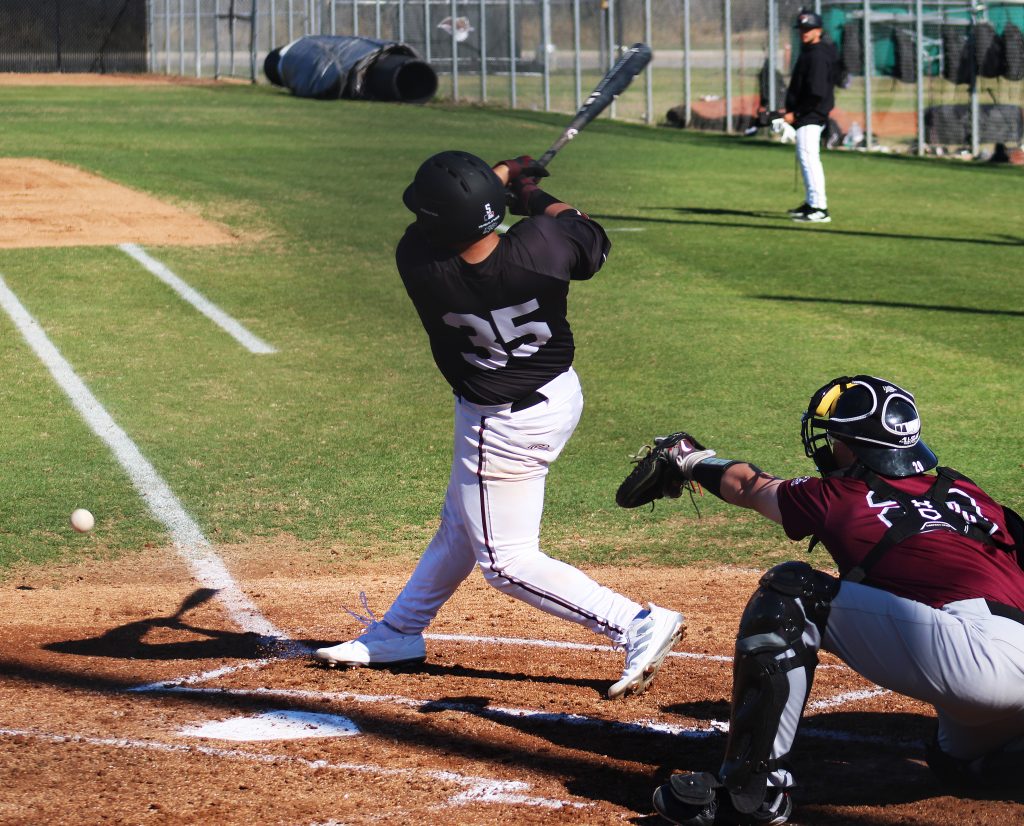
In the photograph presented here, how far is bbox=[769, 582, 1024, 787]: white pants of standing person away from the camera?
370cm

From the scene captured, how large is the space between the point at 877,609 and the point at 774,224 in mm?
12429

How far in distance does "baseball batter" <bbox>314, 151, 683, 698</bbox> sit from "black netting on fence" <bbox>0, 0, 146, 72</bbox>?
40.9 meters

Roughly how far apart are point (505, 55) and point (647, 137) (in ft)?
29.3

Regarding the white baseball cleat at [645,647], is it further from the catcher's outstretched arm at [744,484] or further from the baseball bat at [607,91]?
the baseball bat at [607,91]

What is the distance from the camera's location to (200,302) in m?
12.2

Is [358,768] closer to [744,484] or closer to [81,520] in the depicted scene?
[744,484]

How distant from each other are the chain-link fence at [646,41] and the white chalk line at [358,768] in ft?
43.8

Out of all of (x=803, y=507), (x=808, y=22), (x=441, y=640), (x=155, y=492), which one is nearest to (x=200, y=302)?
(x=155, y=492)

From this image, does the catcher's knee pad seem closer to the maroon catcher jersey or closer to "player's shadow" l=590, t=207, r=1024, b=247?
the maroon catcher jersey

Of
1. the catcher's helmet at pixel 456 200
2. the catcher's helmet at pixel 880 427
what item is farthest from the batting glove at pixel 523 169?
the catcher's helmet at pixel 880 427

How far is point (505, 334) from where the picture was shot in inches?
181

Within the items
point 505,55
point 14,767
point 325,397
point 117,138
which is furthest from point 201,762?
point 505,55

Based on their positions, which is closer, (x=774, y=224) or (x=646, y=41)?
(x=774, y=224)

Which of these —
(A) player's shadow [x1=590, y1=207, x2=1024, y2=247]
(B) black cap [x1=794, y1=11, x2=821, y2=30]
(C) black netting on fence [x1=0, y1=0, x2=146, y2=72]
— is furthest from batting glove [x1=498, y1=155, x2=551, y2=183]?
(C) black netting on fence [x1=0, y1=0, x2=146, y2=72]
